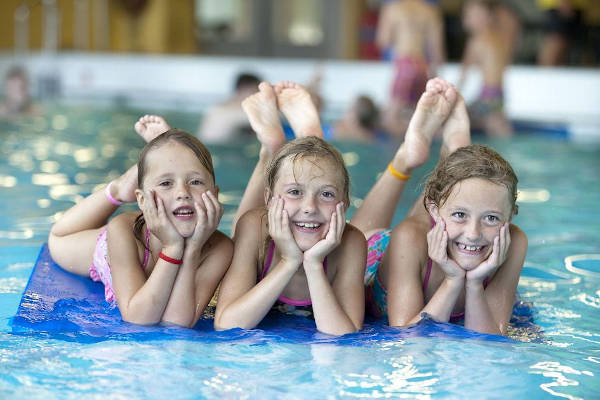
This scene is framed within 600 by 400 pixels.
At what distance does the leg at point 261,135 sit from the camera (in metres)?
3.49

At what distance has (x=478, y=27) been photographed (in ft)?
31.4

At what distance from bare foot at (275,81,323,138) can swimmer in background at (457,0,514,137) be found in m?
5.80

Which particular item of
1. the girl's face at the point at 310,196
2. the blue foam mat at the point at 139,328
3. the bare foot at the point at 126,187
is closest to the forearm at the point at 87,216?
the bare foot at the point at 126,187

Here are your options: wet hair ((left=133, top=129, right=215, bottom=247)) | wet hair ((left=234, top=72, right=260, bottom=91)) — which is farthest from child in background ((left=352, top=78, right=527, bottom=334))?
wet hair ((left=234, top=72, right=260, bottom=91))

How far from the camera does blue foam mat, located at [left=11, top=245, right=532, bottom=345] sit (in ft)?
9.00

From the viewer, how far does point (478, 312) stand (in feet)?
9.25

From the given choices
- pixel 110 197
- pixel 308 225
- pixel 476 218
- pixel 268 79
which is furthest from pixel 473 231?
pixel 268 79

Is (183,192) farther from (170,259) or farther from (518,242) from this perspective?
(518,242)

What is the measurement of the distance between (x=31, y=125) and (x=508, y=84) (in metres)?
6.01

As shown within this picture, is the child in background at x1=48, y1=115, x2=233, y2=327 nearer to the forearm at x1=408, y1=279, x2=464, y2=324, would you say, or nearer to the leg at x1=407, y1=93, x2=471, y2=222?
the forearm at x1=408, y1=279, x2=464, y2=324

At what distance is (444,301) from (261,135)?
1.15 metres

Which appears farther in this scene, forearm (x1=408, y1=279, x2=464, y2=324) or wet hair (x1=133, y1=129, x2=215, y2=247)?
wet hair (x1=133, y1=129, x2=215, y2=247)

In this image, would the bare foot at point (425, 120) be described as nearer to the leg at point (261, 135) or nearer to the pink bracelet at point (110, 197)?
the leg at point (261, 135)

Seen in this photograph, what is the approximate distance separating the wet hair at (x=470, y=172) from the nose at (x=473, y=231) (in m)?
0.14
